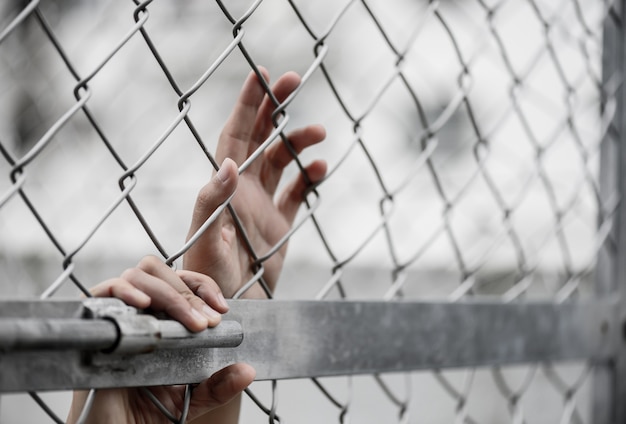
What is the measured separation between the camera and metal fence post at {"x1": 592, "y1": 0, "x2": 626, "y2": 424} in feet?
3.46

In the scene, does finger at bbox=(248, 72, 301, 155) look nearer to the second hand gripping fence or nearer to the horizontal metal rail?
the second hand gripping fence

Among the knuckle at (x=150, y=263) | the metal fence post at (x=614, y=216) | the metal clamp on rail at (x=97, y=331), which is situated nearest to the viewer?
the metal clamp on rail at (x=97, y=331)

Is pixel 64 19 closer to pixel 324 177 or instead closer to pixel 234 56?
pixel 234 56

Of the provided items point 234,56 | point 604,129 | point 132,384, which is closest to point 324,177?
point 132,384

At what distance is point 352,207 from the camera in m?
3.09

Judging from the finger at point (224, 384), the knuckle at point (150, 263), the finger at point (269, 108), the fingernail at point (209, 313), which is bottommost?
the finger at point (224, 384)

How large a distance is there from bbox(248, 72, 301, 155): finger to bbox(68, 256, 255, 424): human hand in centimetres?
23

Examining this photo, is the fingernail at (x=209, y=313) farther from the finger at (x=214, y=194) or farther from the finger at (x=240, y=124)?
the finger at (x=240, y=124)

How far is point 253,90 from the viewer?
0.70 m

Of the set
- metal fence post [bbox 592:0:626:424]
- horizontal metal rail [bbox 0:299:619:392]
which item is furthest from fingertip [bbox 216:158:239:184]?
metal fence post [bbox 592:0:626:424]

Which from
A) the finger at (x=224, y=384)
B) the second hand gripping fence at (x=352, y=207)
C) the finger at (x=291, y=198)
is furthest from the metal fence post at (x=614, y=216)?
the finger at (x=224, y=384)

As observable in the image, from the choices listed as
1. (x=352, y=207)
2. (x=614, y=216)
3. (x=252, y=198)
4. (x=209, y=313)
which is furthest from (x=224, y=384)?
(x=352, y=207)

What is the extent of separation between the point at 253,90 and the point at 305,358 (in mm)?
269

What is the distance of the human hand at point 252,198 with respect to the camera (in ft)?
1.98
